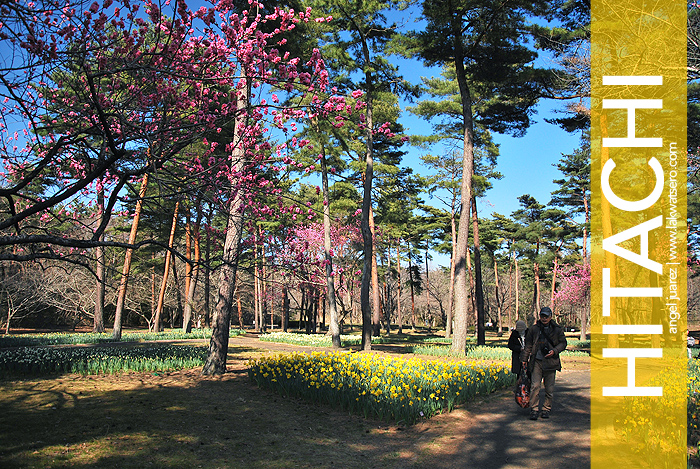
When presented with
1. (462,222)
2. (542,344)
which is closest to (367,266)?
(462,222)

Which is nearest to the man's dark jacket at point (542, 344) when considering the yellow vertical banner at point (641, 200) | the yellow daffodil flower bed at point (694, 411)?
the yellow vertical banner at point (641, 200)

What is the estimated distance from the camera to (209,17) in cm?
479

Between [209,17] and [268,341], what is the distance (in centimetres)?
1777

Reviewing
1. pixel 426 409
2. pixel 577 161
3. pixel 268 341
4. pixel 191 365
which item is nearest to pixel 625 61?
pixel 426 409

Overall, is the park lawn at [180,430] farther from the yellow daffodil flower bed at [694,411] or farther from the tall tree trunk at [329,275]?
the tall tree trunk at [329,275]

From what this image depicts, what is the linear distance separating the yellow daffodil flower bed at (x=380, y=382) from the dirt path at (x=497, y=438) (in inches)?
9.9

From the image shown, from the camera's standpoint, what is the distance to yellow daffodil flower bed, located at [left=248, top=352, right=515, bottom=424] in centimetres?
609

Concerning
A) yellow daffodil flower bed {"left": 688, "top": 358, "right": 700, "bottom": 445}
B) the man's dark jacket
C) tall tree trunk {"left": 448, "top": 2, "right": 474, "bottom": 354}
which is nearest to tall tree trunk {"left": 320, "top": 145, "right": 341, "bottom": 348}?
tall tree trunk {"left": 448, "top": 2, "right": 474, "bottom": 354}

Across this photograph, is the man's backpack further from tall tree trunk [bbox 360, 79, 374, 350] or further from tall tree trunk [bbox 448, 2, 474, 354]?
tall tree trunk [bbox 360, 79, 374, 350]

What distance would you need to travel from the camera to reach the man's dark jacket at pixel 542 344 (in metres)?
6.05

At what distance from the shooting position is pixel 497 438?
17.4ft

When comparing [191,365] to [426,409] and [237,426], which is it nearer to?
[237,426]

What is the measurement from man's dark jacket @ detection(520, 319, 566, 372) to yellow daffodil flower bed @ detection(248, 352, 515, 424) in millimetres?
1251

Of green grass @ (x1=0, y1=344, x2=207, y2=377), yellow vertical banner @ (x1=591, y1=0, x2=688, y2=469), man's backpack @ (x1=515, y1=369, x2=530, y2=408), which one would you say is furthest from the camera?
green grass @ (x1=0, y1=344, x2=207, y2=377)
